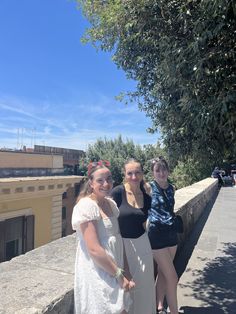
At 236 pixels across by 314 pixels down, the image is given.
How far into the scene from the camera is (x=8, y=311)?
1.82m

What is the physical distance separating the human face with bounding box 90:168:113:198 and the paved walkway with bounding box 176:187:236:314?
6.72ft

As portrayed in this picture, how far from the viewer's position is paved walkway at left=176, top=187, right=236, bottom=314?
3963 millimetres

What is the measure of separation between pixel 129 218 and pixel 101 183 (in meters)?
0.59

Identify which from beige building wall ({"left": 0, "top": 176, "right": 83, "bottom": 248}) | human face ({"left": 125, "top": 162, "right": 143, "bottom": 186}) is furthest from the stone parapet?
beige building wall ({"left": 0, "top": 176, "right": 83, "bottom": 248})

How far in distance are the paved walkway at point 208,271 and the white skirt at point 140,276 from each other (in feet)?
3.33

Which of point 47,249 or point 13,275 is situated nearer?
point 13,275

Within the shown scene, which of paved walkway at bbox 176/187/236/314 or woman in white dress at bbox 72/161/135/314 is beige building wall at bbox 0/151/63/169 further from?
woman in white dress at bbox 72/161/135/314

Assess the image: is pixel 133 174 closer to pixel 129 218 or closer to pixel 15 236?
pixel 129 218

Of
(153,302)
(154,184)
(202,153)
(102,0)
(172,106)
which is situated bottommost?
(153,302)

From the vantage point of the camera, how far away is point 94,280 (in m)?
2.26

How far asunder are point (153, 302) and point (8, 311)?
5.18 ft

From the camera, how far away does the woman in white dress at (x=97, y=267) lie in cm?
223

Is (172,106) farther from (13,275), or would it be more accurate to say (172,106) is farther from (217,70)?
(13,275)

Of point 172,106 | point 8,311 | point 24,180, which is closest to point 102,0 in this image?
point 172,106
